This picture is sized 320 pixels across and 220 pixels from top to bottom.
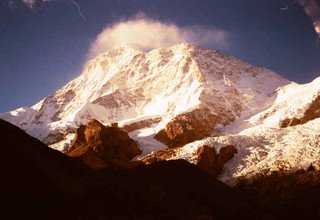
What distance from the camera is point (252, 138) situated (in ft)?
353

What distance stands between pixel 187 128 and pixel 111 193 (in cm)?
10614

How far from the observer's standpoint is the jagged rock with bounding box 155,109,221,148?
14075 centimetres

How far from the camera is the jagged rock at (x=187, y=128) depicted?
5541 inches

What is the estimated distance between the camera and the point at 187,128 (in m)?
149

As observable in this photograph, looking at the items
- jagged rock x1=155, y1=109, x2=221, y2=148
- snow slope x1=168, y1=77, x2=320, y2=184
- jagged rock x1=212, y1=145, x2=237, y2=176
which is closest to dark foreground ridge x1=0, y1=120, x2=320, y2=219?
snow slope x1=168, y1=77, x2=320, y2=184

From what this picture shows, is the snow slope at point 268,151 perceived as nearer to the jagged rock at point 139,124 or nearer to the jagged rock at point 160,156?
the jagged rock at point 160,156

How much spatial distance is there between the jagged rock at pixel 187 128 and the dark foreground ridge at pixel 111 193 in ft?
221

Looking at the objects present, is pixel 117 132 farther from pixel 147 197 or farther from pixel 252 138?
pixel 147 197

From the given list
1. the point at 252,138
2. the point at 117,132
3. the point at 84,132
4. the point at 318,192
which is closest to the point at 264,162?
the point at 252,138

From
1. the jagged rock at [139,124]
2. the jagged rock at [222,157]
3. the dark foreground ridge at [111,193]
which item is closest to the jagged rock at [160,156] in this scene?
the jagged rock at [222,157]

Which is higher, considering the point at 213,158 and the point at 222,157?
the point at 213,158

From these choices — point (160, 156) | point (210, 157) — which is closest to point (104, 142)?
point (160, 156)

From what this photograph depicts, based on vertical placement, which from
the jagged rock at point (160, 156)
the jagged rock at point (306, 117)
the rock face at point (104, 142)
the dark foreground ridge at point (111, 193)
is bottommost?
the dark foreground ridge at point (111, 193)

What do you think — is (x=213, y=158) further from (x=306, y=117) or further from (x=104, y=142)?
(x=306, y=117)
